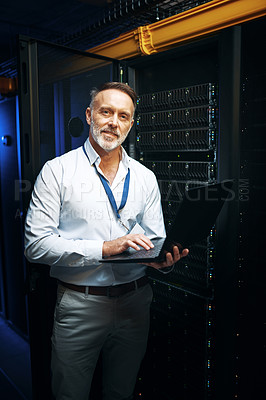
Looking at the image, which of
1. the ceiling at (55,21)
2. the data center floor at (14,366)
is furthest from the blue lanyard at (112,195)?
the data center floor at (14,366)

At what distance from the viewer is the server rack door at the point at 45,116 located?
62.1 inches

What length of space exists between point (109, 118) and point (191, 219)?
66 centimetres

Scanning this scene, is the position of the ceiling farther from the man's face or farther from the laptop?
the laptop

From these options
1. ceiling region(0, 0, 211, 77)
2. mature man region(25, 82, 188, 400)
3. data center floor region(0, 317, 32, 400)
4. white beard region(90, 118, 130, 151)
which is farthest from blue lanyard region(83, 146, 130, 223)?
data center floor region(0, 317, 32, 400)

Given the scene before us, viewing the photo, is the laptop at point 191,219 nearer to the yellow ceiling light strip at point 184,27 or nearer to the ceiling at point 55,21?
the yellow ceiling light strip at point 184,27

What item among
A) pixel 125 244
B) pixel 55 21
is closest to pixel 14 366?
pixel 125 244

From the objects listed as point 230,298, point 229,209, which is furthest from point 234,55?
point 230,298

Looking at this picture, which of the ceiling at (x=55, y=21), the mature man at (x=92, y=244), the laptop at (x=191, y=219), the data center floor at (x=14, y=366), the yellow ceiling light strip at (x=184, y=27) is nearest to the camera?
the laptop at (x=191, y=219)

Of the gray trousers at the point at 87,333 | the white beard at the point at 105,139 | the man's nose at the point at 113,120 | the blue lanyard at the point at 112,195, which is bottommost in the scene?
the gray trousers at the point at 87,333

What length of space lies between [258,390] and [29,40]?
1.91 m

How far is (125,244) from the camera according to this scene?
4.76ft

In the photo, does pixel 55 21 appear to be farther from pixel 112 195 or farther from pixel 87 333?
pixel 87 333

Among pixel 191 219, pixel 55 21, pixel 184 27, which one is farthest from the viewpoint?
pixel 55 21

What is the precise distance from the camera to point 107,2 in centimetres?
259
